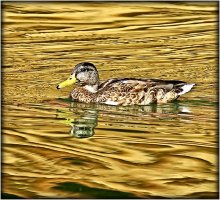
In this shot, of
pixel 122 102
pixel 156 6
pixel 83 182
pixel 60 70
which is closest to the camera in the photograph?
pixel 83 182

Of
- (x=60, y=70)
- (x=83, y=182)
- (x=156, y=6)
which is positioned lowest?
(x=83, y=182)

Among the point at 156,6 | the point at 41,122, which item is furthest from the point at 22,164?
the point at 156,6

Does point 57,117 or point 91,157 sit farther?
point 57,117

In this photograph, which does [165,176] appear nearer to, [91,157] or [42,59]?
[91,157]

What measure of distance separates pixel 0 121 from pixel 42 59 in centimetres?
439

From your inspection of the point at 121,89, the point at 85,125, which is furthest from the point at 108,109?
the point at 85,125

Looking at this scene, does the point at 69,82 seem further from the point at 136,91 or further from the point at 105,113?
the point at 105,113

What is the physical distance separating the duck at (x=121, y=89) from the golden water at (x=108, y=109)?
180 mm

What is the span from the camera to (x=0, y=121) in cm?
1141

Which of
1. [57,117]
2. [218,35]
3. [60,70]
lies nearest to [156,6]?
[218,35]

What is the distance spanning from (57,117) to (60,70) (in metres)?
3.19

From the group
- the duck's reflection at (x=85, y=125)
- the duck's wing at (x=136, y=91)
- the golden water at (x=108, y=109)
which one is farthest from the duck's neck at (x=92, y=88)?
the duck's reflection at (x=85, y=125)

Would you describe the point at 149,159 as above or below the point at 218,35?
below

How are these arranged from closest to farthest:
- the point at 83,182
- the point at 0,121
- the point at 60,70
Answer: the point at 83,182, the point at 0,121, the point at 60,70
